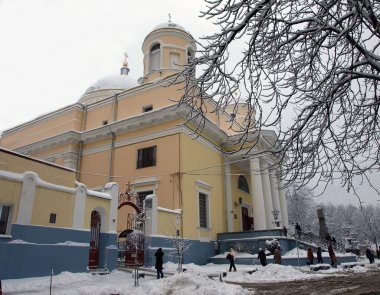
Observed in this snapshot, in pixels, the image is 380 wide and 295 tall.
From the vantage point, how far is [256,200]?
2477cm

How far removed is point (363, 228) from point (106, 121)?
239 ft

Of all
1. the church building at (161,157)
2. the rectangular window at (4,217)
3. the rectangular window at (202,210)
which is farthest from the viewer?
the rectangular window at (202,210)

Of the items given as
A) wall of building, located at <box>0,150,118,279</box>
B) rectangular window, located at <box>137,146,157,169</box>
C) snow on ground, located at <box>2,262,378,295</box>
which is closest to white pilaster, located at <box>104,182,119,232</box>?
wall of building, located at <box>0,150,118,279</box>

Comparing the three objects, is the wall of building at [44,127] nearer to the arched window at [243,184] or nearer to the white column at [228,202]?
the white column at [228,202]

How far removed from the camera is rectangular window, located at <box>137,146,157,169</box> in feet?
72.6

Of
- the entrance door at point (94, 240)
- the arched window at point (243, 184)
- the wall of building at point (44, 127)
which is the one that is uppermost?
the wall of building at point (44, 127)

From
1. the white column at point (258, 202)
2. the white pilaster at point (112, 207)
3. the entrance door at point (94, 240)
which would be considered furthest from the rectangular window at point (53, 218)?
the white column at point (258, 202)

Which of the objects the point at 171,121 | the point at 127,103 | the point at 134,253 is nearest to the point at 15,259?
the point at 134,253

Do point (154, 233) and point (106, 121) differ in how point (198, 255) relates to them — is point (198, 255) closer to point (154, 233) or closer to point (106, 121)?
point (154, 233)

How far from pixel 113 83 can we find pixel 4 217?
25664mm

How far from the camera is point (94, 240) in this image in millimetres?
14312

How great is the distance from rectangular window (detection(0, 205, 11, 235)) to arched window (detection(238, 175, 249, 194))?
19776 mm

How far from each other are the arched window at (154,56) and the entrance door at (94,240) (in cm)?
1683

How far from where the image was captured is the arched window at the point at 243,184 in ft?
92.6
